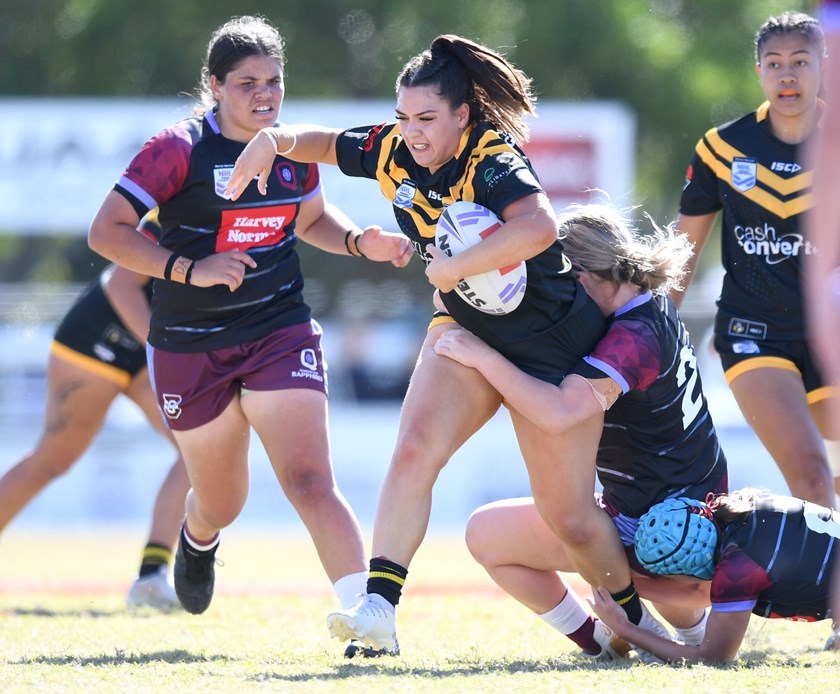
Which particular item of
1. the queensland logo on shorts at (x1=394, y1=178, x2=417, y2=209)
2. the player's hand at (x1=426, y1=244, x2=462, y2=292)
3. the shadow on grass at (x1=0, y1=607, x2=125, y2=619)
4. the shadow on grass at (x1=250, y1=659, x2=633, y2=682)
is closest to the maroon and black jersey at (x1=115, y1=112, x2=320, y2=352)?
the queensland logo on shorts at (x1=394, y1=178, x2=417, y2=209)

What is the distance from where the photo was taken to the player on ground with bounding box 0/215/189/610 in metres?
6.65

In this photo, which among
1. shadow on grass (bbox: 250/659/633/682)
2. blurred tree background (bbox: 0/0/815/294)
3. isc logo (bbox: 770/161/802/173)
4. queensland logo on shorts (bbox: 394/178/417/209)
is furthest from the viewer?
blurred tree background (bbox: 0/0/815/294)

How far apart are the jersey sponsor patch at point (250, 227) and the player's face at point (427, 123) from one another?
37.0 inches

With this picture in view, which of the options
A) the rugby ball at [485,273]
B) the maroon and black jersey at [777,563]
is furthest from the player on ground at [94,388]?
the maroon and black jersey at [777,563]

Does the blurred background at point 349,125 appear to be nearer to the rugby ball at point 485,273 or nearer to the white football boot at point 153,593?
the white football boot at point 153,593

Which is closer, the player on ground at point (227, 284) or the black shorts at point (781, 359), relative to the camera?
the player on ground at point (227, 284)

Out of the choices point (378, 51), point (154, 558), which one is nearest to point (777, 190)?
point (154, 558)

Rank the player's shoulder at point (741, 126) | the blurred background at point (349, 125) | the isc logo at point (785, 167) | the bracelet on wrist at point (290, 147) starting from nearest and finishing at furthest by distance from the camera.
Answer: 1. the bracelet on wrist at point (290, 147)
2. the isc logo at point (785, 167)
3. the player's shoulder at point (741, 126)
4. the blurred background at point (349, 125)

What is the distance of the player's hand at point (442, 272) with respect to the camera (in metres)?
4.11

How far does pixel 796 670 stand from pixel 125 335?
4123 mm

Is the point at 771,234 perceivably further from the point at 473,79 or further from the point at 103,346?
the point at 103,346

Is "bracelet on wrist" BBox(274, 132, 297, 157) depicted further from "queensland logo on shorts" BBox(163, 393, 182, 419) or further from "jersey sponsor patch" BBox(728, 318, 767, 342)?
"jersey sponsor patch" BBox(728, 318, 767, 342)

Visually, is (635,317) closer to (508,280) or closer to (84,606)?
(508,280)

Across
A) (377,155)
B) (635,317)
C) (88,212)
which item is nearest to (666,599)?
(635,317)
